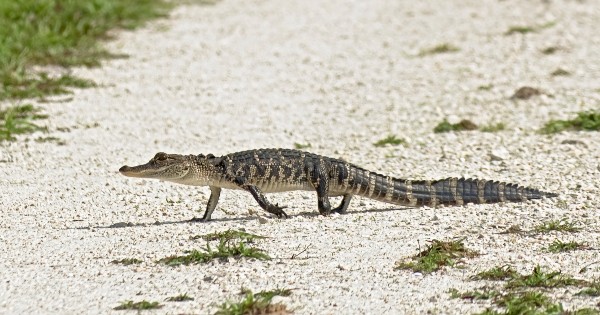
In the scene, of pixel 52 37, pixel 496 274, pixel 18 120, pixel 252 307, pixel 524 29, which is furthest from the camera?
pixel 524 29

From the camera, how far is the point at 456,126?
1312 cm

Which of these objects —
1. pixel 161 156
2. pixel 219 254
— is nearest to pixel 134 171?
pixel 161 156

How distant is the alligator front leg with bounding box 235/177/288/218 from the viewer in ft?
30.8

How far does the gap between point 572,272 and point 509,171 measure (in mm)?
3508

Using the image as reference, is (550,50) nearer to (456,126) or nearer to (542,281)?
(456,126)

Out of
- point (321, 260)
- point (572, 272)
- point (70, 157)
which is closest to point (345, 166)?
point (321, 260)

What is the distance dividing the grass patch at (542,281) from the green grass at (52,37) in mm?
8831

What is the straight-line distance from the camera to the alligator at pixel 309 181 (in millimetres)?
9547

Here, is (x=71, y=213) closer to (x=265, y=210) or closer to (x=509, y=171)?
(x=265, y=210)

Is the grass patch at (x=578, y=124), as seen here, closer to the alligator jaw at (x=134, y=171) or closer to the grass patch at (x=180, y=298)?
the alligator jaw at (x=134, y=171)

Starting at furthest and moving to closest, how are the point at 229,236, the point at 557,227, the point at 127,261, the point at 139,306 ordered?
the point at 557,227 → the point at 229,236 → the point at 127,261 → the point at 139,306

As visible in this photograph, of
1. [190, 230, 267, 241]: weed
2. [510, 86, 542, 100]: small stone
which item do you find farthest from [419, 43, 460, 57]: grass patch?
[190, 230, 267, 241]: weed

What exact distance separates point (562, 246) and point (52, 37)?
1109 cm

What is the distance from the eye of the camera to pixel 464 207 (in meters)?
9.57
